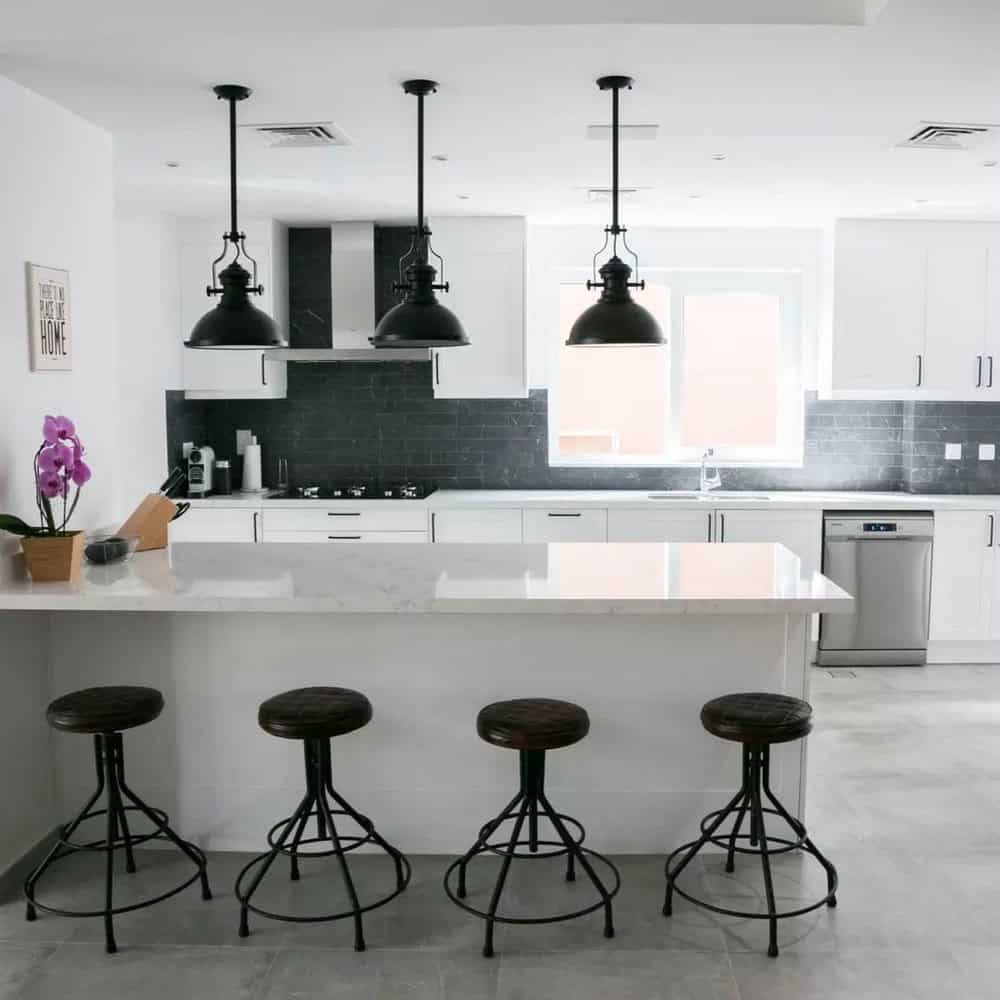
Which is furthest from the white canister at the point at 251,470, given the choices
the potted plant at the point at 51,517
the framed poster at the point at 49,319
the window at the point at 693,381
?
the potted plant at the point at 51,517

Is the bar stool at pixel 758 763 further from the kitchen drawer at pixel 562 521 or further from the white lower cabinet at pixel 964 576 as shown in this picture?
the white lower cabinet at pixel 964 576

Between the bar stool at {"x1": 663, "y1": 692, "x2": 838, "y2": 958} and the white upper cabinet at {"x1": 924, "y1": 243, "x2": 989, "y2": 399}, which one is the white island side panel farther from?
the white upper cabinet at {"x1": 924, "y1": 243, "x2": 989, "y2": 399}

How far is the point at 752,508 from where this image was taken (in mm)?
6109

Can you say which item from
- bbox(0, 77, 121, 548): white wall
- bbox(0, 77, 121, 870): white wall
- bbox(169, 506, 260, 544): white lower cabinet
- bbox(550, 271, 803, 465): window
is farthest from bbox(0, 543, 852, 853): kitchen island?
bbox(550, 271, 803, 465): window

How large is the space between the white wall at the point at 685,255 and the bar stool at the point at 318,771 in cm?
385

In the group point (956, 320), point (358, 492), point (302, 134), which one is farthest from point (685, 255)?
point (302, 134)

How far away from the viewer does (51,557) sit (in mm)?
3430

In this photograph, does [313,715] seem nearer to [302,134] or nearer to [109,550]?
[109,550]

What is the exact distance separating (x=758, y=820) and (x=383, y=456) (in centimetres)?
405

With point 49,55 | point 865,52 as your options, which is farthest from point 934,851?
point 49,55

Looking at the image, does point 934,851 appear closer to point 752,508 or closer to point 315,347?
point 752,508

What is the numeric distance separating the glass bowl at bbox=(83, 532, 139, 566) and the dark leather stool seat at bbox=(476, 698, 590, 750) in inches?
57.1

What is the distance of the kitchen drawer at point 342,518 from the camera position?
610 centimetres

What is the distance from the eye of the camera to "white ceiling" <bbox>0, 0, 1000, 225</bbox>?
9.91 ft
